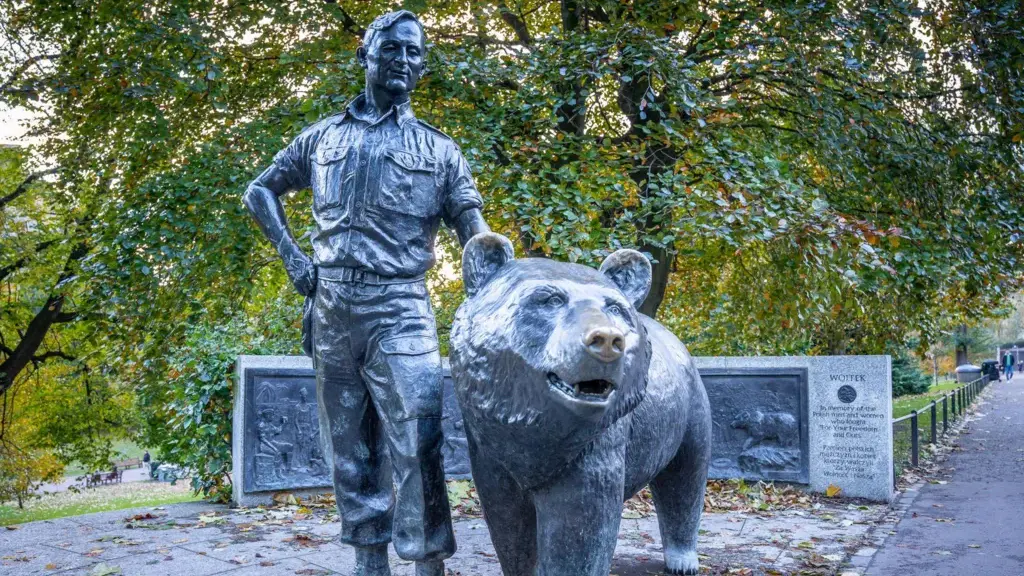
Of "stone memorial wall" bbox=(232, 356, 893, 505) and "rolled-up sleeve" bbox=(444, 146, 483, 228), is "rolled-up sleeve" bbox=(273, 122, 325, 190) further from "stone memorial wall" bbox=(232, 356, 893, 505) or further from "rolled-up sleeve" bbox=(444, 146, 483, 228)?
"stone memorial wall" bbox=(232, 356, 893, 505)

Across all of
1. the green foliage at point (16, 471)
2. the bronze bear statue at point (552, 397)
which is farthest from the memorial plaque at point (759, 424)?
the green foliage at point (16, 471)

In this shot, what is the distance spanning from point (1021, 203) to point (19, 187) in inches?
575

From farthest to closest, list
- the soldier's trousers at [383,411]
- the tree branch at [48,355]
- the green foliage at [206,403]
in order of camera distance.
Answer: the tree branch at [48,355], the green foliage at [206,403], the soldier's trousers at [383,411]

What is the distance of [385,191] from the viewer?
311 centimetres

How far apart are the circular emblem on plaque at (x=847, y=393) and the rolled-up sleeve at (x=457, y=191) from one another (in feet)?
18.7

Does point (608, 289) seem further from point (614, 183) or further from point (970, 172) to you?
point (970, 172)

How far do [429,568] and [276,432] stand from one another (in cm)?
458

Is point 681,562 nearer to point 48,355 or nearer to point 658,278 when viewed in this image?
point 658,278

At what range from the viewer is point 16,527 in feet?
19.9

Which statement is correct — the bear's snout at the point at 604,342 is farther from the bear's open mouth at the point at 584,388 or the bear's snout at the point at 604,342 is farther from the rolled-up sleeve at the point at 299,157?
the rolled-up sleeve at the point at 299,157

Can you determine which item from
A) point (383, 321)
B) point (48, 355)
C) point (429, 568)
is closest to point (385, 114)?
point (383, 321)

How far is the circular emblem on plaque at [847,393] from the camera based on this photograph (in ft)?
25.2

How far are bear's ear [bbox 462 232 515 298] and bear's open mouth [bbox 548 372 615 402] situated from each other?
21.4 inches

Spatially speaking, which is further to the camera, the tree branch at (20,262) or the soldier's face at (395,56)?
the tree branch at (20,262)
